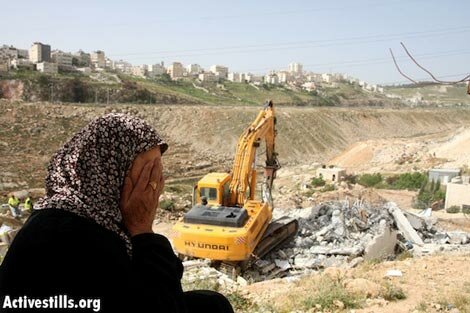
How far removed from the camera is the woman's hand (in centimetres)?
172

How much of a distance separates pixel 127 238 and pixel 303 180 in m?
24.7


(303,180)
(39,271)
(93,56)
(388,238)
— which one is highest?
(93,56)

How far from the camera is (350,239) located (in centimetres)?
1134

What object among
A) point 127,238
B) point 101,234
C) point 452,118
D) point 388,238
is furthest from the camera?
point 452,118

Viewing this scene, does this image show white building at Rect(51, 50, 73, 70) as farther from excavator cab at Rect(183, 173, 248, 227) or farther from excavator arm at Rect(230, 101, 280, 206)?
excavator cab at Rect(183, 173, 248, 227)

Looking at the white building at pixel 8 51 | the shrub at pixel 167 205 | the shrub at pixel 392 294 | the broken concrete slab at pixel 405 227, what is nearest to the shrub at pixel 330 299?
the shrub at pixel 392 294

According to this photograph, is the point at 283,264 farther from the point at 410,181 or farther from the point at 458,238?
the point at 410,181

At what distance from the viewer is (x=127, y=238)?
1.68 m

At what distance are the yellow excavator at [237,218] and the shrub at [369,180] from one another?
1389cm

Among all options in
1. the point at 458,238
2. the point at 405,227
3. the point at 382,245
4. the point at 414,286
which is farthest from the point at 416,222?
the point at 414,286

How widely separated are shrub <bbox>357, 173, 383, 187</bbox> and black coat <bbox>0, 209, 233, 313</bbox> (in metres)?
24.8

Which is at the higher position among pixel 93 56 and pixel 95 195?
pixel 93 56

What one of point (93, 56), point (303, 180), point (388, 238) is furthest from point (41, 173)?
point (93, 56)

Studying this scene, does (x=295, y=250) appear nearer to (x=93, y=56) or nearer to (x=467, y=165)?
(x=467, y=165)
